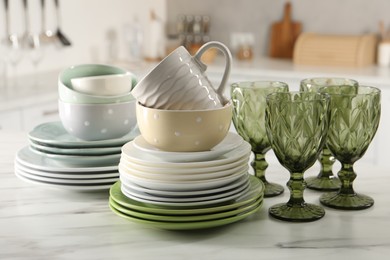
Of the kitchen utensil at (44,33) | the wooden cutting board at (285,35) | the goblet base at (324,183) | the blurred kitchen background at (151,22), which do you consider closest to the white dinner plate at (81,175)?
the goblet base at (324,183)

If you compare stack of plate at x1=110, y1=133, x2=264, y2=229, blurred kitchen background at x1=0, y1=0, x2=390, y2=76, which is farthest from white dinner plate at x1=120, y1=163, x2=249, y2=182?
blurred kitchen background at x1=0, y1=0, x2=390, y2=76

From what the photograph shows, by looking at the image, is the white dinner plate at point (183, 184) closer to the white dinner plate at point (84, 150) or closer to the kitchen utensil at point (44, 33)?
the white dinner plate at point (84, 150)

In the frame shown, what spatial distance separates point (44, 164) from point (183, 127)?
0.36 metres

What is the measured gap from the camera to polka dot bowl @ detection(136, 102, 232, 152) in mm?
1116

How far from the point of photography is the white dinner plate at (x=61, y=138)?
133cm

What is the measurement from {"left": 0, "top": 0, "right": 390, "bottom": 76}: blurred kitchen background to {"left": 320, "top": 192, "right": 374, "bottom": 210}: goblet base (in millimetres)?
2443

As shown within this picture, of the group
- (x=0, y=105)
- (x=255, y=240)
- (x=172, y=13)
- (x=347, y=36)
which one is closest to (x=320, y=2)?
(x=347, y=36)

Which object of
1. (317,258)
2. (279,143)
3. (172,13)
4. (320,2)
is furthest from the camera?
(172,13)

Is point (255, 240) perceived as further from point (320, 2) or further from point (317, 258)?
point (320, 2)

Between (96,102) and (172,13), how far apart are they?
3325mm

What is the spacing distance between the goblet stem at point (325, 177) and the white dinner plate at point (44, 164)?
0.39 metres

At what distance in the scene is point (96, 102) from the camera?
133 centimetres

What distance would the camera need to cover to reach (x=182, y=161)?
110 centimetres

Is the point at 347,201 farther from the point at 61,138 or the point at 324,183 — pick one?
the point at 61,138
